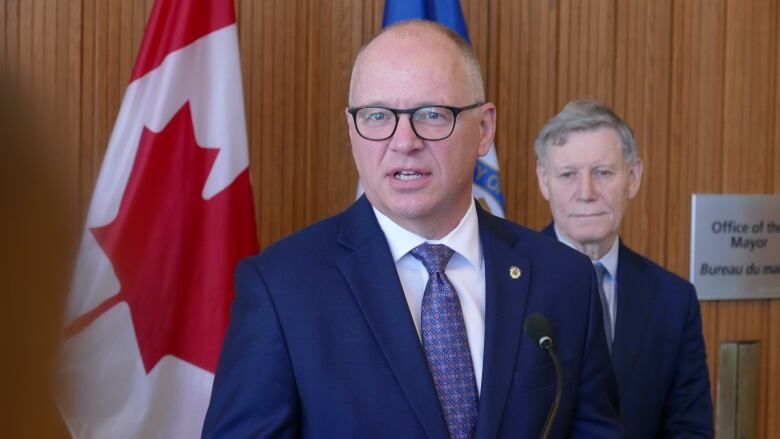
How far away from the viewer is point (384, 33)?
2.04m

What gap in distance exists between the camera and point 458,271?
2.02m

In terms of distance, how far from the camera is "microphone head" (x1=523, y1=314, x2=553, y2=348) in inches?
73.1

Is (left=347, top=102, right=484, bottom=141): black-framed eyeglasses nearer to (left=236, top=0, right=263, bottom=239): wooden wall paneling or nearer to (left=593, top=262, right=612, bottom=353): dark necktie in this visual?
(left=593, top=262, right=612, bottom=353): dark necktie

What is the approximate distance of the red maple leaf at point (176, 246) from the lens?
3033mm

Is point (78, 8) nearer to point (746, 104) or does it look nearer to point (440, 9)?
point (440, 9)

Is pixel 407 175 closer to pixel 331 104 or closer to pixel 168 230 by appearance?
pixel 168 230

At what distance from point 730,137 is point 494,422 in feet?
11.2

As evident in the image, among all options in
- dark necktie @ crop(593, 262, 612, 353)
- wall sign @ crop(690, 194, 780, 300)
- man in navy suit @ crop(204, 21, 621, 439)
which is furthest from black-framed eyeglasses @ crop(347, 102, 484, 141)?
wall sign @ crop(690, 194, 780, 300)

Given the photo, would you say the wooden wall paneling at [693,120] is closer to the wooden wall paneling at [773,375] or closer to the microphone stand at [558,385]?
the wooden wall paneling at [773,375]

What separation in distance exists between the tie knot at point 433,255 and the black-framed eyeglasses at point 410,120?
0.72 ft

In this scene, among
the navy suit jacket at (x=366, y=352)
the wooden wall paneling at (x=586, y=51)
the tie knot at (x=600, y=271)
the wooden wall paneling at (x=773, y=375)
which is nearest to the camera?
the navy suit jacket at (x=366, y=352)

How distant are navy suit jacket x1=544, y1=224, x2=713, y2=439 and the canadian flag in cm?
124

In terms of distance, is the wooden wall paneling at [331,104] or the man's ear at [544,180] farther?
the wooden wall paneling at [331,104]

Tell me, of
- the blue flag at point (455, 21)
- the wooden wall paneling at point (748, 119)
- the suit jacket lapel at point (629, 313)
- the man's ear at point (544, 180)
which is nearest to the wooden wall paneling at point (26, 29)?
the blue flag at point (455, 21)
